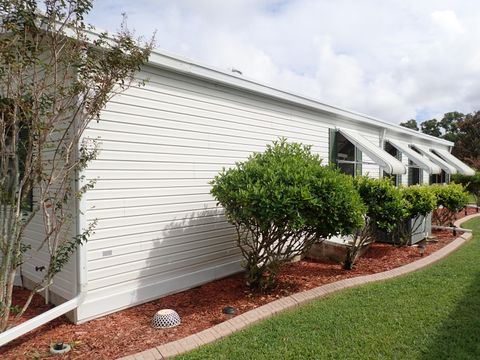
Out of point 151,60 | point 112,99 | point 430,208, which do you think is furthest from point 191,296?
point 430,208

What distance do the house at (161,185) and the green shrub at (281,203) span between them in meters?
0.86

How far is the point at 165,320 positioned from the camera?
181 inches

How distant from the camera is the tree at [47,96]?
3.78 m

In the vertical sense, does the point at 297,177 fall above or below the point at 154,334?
above

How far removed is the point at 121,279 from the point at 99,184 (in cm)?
147

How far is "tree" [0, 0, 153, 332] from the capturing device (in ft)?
12.4

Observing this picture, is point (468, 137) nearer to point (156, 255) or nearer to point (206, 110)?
point (206, 110)

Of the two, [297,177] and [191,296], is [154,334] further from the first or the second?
[297,177]

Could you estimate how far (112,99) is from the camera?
5.11 m

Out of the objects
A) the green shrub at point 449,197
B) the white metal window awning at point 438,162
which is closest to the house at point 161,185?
the green shrub at point 449,197

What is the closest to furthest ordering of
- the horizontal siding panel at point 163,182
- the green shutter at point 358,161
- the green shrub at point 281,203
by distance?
the horizontal siding panel at point 163,182 < the green shrub at point 281,203 < the green shutter at point 358,161

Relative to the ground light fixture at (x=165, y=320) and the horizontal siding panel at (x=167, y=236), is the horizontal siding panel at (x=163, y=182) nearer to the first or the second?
the horizontal siding panel at (x=167, y=236)

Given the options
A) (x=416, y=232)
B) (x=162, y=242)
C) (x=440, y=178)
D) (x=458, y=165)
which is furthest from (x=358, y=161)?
(x=440, y=178)

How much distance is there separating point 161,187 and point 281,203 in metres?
2.03
